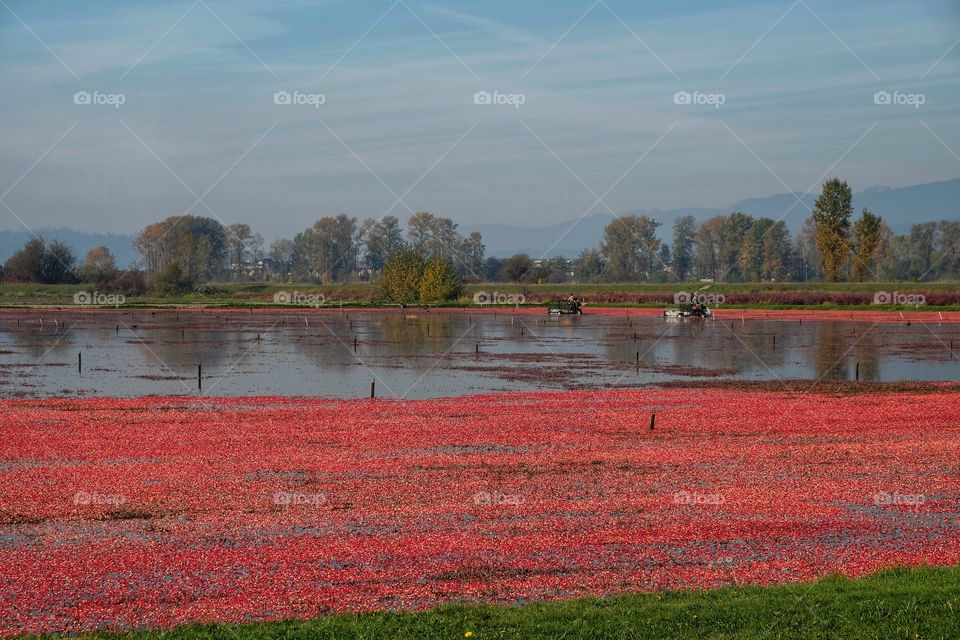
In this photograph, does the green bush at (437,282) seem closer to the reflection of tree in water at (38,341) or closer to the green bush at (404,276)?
the green bush at (404,276)

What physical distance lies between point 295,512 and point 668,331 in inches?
2885

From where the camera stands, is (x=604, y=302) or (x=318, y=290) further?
(x=318, y=290)

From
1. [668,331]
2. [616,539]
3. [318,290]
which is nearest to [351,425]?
[616,539]

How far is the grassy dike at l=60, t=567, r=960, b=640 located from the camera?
1057 cm

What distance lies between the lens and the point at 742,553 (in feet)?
48.6

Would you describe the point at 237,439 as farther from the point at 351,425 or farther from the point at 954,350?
the point at 954,350

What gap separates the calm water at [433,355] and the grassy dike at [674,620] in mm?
27418

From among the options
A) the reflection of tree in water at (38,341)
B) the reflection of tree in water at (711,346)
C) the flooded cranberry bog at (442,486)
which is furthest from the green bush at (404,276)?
the flooded cranberry bog at (442,486)

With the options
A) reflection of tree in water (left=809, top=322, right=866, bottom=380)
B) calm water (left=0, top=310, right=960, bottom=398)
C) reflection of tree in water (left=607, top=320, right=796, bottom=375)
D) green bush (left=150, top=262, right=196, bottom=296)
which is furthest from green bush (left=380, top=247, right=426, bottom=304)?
reflection of tree in water (left=809, top=322, right=866, bottom=380)

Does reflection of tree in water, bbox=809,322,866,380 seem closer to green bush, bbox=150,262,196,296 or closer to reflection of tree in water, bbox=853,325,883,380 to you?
reflection of tree in water, bbox=853,325,883,380

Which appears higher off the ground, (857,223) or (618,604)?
(857,223)

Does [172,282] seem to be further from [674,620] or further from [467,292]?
[674,620]

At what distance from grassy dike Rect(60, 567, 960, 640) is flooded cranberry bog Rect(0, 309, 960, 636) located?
911 mm

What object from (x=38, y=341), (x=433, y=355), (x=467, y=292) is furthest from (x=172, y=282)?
(x=433, y=355)
